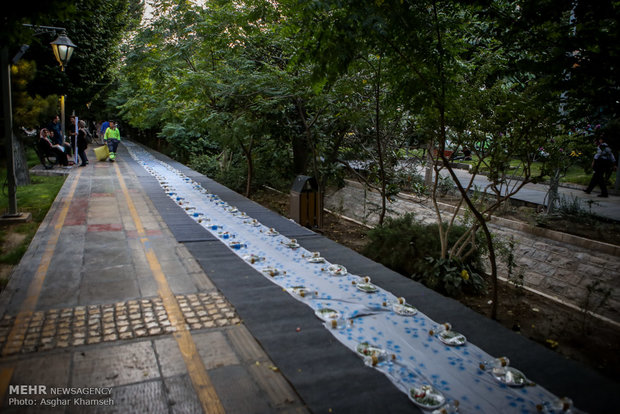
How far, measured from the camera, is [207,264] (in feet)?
19.6

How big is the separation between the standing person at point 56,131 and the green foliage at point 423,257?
1327cm

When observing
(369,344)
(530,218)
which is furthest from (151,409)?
(530,218)

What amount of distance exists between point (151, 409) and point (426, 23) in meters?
4.94

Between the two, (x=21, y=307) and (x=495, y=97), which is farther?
(x=495, y=97)

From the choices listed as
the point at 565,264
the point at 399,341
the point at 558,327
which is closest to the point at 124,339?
the point at 399,341

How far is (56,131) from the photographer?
16.0 m

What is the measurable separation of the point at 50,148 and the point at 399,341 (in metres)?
15.3

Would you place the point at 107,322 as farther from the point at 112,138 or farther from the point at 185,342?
the point at 112,138

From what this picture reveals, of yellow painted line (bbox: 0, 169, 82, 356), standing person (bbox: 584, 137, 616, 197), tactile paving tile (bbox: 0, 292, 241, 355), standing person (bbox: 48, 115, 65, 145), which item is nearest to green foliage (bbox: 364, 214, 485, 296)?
tactile paving tile (bbox: 0, 292, 241, 355)

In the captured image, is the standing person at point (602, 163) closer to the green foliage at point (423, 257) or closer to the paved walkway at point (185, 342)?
the green foliage at point (423, 257)

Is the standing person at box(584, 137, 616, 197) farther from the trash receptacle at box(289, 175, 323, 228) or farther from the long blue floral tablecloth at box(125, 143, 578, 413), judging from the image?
the long blue floral tablecloth at box(125, 143, 578, 413)

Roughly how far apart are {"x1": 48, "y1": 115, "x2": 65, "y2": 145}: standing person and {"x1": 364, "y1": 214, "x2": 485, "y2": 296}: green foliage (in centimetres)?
1327

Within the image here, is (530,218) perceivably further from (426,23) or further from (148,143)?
(148,143)

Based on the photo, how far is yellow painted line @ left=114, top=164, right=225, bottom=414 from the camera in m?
3.08
